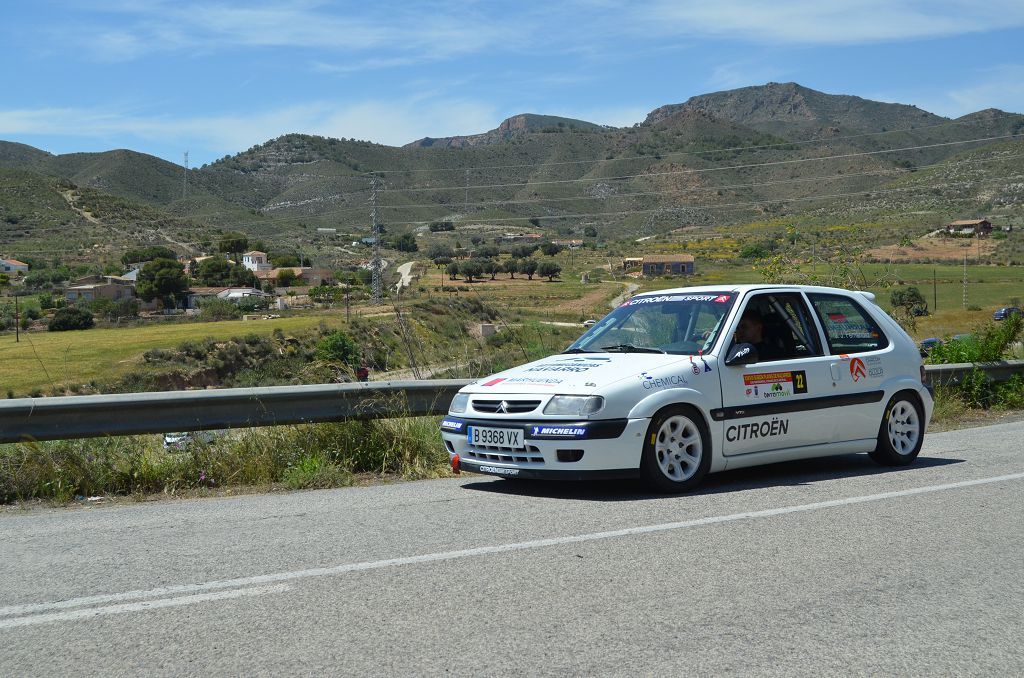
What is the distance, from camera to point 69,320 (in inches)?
2168

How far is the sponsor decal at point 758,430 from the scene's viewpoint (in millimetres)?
8141

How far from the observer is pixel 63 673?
408 cm

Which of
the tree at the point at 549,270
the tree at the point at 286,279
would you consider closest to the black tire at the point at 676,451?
the tree at the point at 549,270

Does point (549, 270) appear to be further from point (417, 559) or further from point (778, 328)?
point (417, 559)

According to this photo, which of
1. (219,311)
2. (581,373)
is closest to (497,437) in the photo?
(581,373)

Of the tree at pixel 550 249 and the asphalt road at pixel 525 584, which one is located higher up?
the tree at pixel 550 249

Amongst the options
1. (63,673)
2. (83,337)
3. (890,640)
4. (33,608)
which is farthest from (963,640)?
(83,337)

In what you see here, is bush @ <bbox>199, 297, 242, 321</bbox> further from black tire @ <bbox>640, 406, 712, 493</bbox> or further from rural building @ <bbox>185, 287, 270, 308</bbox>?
black tire @ <bbox>640, 406, 712, 493</bbox>

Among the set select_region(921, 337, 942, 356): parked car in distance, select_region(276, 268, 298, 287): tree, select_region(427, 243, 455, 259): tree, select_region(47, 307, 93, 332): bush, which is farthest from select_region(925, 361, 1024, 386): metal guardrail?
select_region(276, 268, 298, 287): tree

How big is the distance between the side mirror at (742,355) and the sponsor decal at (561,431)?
Answer: 1509mm

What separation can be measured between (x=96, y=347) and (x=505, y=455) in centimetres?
3908

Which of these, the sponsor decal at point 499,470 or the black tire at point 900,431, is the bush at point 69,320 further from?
the black tire at point 900,431

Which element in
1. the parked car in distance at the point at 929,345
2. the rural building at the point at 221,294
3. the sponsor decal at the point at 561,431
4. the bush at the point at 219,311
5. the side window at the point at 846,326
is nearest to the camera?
the sponsor decal at the point at 561,431

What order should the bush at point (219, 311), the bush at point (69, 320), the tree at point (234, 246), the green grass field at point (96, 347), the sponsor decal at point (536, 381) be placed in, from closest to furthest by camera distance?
the sponsor decal at point (536, 381)
the green grass field at point (96, 347)
the bush at point (69, 320)
the bush at point (219, 311)
the tree at point (234, 246)
